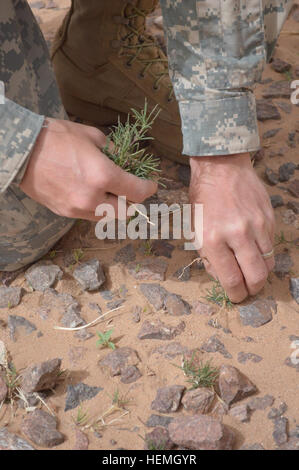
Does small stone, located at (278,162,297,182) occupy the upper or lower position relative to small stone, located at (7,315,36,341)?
upper

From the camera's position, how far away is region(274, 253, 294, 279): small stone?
92.5 inches

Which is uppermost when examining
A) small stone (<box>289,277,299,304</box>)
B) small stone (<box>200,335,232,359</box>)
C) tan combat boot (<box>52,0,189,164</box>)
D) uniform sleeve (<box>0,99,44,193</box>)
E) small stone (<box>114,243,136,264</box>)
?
uniform sleeve (<box>0,99,44,193</box>)

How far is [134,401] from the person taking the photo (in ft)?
6.40

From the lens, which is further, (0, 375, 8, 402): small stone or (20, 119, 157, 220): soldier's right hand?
(0, 375, 8, 402): small stone

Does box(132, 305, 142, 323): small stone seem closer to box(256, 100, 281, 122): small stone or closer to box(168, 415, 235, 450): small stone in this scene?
box(168, 415, 235, 450): small stone

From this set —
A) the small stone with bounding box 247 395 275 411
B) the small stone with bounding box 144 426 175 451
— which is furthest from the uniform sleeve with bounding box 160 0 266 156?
the small stone with bounding box 144 426 175 451

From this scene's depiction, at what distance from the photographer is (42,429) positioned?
1837mm

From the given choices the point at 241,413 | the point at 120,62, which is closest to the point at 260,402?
the point at 241,413

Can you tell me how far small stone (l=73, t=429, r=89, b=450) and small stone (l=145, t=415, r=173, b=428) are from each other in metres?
0.21

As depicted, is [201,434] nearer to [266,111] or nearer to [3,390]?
[3,390]

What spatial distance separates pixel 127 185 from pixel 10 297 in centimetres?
83

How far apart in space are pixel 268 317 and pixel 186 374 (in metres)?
0.42
